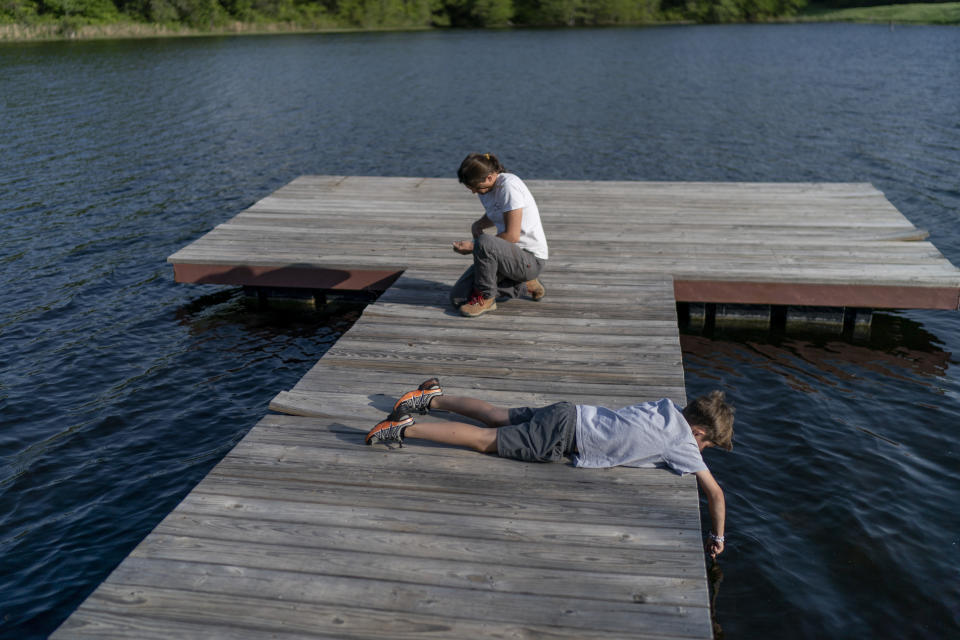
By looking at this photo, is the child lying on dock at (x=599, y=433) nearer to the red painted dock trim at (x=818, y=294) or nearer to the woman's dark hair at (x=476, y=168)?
the woman's dark hair at (x=476, y=168)

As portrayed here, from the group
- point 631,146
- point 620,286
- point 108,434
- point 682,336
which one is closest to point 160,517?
point 108,434

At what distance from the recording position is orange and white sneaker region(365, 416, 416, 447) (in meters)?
6.13

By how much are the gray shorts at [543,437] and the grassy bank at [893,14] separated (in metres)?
72.6

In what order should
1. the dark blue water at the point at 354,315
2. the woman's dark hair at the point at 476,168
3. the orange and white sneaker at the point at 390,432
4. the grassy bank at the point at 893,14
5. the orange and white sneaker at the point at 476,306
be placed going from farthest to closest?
the grassy bank at the point at 893,14 < the orange and white sneaker at the point at 476,306 < the woman's dark hair at the point at 476,168 < the dark blue water at the point at 354,315 < the orange and white sneaker at the point at 390,432

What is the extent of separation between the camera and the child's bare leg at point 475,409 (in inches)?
243

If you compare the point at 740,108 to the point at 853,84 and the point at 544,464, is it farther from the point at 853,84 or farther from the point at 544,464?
the point at 544,464

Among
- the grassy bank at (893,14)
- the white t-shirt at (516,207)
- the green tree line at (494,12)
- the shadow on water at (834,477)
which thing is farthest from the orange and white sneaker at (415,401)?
the grassy bank at (893,14)

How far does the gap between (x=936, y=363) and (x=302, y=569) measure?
883cm

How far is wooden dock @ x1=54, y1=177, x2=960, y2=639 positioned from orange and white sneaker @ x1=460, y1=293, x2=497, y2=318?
0.41 ft

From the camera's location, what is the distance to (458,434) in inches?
236

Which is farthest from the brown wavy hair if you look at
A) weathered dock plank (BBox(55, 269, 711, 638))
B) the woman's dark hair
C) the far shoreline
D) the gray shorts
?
the far shoreline

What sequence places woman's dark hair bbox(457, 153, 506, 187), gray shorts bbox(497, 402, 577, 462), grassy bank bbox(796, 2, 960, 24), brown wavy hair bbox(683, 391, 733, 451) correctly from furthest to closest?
grassy bank bbox(796, 2, 960, 24), woman's dark hair bbox(457, 153, 506, 187), gray shorts bbox(497, 402, 577, 462), brown wavy hair bbox(683, 391, 733, 451)

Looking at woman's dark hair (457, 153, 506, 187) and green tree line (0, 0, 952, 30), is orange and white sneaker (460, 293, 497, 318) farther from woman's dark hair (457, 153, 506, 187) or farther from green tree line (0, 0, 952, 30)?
green tree line (0, 0, 952, 30)

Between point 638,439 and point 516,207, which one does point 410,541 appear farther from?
point 516,207
